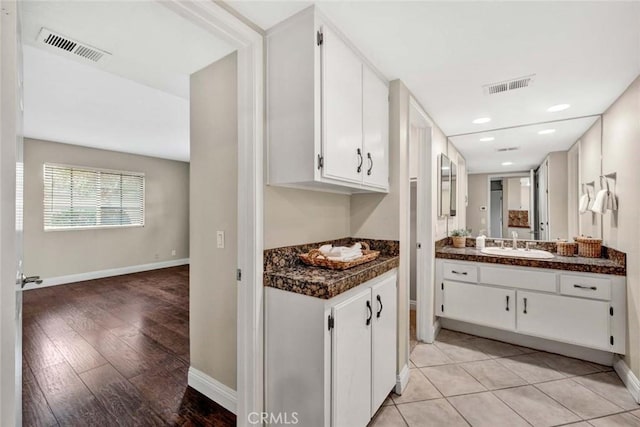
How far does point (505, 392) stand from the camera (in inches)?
80.6

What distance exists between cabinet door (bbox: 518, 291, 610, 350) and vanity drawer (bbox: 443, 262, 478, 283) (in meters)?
0.40

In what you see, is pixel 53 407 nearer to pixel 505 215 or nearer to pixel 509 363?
pixel 509 363

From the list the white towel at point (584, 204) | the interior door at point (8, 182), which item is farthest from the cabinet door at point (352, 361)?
the white towel at point (584, 204)

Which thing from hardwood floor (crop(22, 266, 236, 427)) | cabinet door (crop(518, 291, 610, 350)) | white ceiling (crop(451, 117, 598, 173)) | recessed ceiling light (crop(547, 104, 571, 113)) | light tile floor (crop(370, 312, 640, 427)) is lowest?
light tile floor (crop(370, 312, 640, 427))

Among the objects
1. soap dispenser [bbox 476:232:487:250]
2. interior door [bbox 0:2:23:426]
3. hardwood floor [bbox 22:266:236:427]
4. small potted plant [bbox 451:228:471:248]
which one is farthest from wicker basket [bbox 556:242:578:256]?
interior door [bbox 0:2:23:426]

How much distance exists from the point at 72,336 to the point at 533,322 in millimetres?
4485

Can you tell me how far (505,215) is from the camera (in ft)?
10.5

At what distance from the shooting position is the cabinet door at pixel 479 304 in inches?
104

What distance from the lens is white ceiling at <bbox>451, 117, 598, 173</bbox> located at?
287 centimetres

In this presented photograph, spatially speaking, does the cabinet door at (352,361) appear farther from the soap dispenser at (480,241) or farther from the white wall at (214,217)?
the soap dispenser at (480,241)

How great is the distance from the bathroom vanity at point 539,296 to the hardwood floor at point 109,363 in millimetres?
2336

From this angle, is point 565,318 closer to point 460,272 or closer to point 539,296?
point 539,296

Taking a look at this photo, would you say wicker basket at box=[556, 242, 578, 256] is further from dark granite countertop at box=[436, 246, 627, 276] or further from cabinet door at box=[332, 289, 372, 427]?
cabinet door at box=[332, 289, 372, 427]

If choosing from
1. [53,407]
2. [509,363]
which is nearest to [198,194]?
[53,407]
